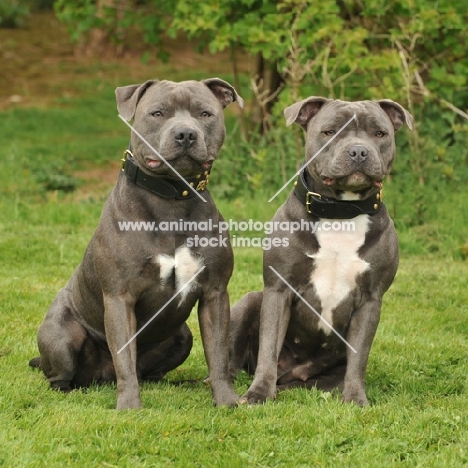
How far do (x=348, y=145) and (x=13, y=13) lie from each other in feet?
63.7

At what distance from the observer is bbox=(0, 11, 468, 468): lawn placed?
4516 mm

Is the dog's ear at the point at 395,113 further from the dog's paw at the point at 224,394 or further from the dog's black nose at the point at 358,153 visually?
the dog's paw at the point at 224,394

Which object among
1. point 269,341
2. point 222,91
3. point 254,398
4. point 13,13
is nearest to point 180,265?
point 269,341

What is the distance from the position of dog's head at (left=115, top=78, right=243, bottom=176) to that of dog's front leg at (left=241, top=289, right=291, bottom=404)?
0.87 m

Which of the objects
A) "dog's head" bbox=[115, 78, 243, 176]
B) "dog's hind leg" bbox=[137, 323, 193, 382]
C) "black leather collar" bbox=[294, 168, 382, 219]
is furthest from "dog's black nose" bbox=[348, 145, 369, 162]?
"dog's hind leg" bbox=[137, 323, 193, 382]

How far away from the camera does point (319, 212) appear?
549 centimetres

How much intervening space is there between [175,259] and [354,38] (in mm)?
5675

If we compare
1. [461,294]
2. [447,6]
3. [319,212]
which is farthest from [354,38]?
[319,212]

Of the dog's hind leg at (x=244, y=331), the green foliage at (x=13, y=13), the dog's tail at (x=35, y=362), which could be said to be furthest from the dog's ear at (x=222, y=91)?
the green foliage at (x=13, y=13)

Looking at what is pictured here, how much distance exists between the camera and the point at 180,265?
527 cm

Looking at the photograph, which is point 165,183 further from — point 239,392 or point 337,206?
point 239,392

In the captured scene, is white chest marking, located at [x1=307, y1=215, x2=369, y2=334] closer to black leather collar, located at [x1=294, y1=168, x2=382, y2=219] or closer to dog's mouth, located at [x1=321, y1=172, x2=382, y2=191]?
black leather collar, located at [x1=294, y1=168, x2=382, y2=219]

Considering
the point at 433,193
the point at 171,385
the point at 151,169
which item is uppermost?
the point at 151,169

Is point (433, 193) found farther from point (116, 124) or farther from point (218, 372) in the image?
point (116, 124)
